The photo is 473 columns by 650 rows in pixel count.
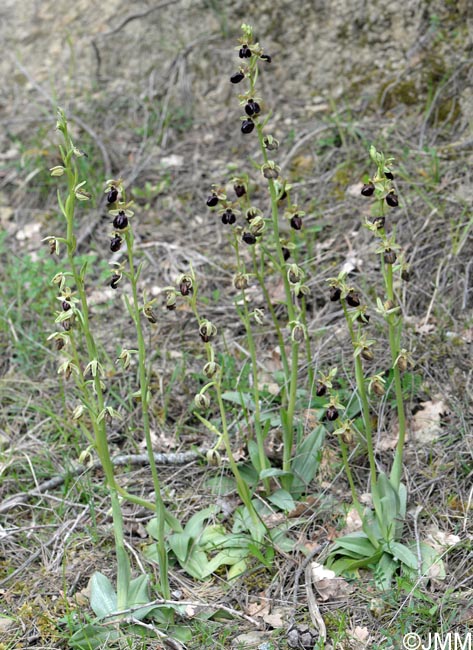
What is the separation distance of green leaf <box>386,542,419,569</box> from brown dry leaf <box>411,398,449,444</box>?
696mm

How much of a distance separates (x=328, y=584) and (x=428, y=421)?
40.3 inches

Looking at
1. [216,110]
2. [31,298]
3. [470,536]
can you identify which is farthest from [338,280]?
[216,110]

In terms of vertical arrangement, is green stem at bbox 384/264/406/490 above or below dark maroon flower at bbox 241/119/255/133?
below

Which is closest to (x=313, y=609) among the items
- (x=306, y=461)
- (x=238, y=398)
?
(x=306, y=461)

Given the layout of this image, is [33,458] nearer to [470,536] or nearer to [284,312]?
[284,312]

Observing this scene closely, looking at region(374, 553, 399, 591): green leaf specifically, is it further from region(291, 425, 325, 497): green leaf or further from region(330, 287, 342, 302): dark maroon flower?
region(330, 287, 342, 302): dark maroon flower

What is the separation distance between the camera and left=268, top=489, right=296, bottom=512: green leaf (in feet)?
11.3

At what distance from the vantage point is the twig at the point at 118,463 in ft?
12.3

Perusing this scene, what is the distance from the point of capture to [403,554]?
309cm

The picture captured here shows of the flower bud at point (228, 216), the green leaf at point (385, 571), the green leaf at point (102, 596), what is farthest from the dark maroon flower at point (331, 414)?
the green leaf at point (102, 596)

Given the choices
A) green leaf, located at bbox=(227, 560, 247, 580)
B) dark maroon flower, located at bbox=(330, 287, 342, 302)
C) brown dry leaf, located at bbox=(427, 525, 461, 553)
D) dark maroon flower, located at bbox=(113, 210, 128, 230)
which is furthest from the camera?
green leaf, located at bbox=(227, 560, 247, 580)

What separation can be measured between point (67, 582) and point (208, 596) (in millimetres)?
636

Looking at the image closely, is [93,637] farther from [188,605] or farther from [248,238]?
[248,238]

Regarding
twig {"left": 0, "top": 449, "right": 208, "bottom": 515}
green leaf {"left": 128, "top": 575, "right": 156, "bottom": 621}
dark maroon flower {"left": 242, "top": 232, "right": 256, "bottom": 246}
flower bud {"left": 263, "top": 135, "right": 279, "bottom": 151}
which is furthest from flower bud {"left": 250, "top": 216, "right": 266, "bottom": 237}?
green leaf {"left": 128, "top": 575, "right": 156, "bottom": 621}
